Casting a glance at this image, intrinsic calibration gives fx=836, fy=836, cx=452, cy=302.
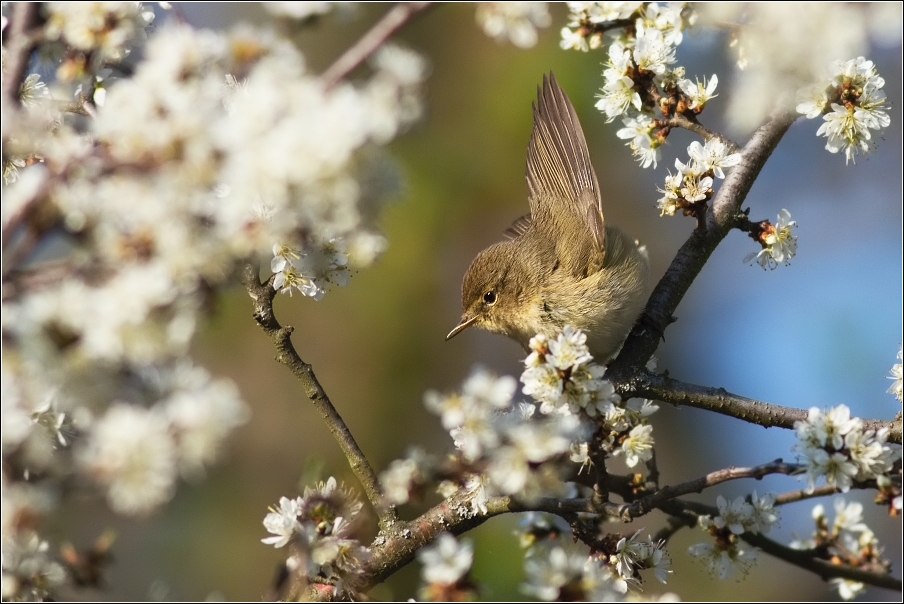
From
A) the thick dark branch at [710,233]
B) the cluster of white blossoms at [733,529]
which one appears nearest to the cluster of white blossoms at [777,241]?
the thick dark branch at [710,233]

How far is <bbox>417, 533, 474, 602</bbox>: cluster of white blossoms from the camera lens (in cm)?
138

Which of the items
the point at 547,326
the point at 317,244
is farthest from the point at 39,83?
the point at 547,326

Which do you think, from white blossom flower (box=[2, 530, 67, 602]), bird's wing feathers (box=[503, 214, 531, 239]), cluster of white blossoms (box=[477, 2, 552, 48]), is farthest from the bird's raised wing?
white blossom flower (box=[2, 530, 67, 602])

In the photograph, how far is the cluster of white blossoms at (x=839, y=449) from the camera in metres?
1.71

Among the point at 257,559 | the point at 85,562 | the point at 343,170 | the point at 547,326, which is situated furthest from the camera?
the point at 257,559

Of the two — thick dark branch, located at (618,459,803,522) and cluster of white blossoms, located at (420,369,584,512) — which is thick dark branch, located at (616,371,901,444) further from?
cluster of white blossoms, located at (420,369,584,512)

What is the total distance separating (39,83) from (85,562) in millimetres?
996

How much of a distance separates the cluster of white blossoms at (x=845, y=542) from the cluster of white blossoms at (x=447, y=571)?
57.8 inches

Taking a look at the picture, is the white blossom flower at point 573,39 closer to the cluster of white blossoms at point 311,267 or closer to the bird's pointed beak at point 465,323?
the cluster of white blossoms at point 311,267

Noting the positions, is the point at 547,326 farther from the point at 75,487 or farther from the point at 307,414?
the point at 307,414

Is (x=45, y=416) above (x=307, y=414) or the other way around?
the other way around

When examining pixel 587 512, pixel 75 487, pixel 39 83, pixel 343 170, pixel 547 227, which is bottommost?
pixel 75 487

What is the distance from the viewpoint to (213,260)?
111 cm

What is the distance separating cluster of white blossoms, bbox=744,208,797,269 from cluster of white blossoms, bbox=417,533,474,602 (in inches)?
58.2
